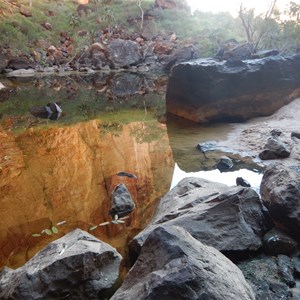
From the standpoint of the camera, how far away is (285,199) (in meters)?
3.94

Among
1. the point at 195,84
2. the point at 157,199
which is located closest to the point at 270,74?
the point at 195,84

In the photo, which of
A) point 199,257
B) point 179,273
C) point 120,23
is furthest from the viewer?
point 120,23

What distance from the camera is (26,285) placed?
3.17m

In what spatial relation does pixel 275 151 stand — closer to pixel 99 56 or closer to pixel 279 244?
pixel 279 244

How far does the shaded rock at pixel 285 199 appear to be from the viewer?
3.86 metres

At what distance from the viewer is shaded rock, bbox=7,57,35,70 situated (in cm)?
3312

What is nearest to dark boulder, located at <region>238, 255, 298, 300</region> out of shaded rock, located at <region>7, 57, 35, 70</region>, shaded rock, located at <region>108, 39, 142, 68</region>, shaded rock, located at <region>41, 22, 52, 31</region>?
shaded rock, located at <region>7, 57, 35, 70</region>

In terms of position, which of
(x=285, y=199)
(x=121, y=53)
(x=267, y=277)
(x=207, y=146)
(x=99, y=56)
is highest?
(x=285, y=199)

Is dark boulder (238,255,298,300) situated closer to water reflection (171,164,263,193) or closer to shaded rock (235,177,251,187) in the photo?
shaded rock (235,177,251,187)

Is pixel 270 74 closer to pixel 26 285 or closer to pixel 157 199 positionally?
pixel 157 199

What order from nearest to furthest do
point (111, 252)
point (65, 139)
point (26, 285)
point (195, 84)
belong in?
point (26, 285) → point (111, 252) → point (65, 139) → point (195, 84)

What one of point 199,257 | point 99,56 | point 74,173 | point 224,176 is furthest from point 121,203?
point 99,56

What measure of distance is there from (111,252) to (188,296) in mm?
1572

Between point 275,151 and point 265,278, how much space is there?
4347 millimetres
